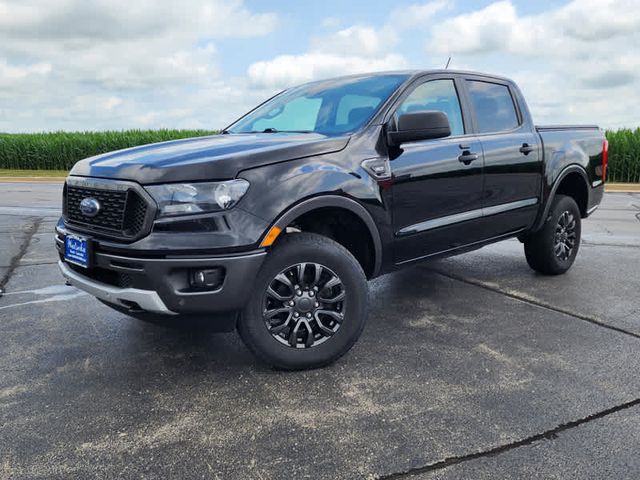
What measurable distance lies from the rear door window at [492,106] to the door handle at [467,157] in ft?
1.23

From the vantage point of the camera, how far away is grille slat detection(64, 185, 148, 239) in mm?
3113

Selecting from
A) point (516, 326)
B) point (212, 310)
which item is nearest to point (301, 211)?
point (212, 310)

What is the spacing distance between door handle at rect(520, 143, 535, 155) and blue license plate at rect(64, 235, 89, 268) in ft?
11.8

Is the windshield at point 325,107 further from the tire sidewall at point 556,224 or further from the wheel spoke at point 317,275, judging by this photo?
the tire sidewall at point 556,224

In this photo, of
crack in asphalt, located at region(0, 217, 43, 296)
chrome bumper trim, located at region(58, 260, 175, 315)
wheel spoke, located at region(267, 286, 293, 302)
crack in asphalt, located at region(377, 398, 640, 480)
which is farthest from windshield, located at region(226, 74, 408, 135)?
crack in asphalt, located at region(0, 217, 43, 296)

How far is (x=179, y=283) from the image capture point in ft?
10.0

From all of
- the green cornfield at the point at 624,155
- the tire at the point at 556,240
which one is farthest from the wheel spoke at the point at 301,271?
the green cornfield at the point at 624,155

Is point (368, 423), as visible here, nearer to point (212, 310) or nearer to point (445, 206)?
point (212, 310)

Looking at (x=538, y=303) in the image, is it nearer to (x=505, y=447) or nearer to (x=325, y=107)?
(x=325, y=107)

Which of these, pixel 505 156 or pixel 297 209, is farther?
pixel 505 156

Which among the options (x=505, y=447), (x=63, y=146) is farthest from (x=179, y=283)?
(x=63, y=146)

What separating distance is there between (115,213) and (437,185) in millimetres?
2169

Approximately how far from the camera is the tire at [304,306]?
10.7 feet

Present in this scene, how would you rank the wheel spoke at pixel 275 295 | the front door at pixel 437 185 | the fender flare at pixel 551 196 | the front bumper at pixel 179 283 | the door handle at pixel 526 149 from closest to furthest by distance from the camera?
1. the front bumper at pixel 179 283
2. the wheel spoke at pixel 275 295
3. the front door at pixel 437 185
4. the door handle at pixel 526 149
5. the fender flare at pixel 551 196
